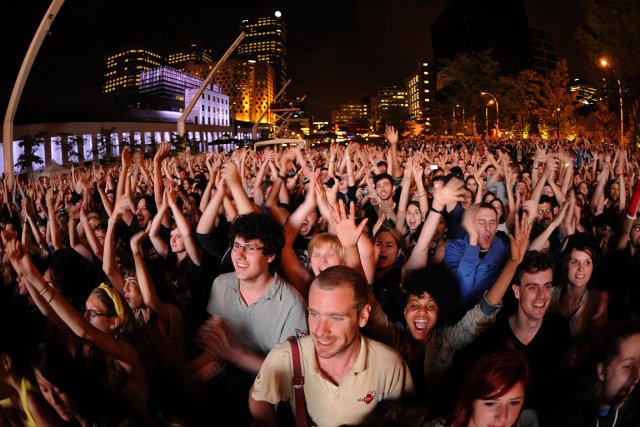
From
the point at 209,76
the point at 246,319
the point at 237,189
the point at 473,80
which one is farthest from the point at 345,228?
the point at 473,80

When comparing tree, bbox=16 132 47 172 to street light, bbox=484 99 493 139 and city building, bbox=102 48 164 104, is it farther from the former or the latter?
city building, bbox=102 48 164 104

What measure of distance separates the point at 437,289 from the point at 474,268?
1.04 m

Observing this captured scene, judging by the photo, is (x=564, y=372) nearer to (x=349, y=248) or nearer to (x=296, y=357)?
(x=349, y=248)

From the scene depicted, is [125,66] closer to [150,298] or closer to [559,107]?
[559,107]

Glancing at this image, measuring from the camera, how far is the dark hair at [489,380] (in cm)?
229

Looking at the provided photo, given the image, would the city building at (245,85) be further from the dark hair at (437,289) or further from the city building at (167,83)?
the dark hair at (437,289)

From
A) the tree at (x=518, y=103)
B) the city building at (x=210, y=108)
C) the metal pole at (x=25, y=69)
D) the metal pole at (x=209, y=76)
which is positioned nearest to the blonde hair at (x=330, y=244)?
the metal pole at (x=25, y=69)

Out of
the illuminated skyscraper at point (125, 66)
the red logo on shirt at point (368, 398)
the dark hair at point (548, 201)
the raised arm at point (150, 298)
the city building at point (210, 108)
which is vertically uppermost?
the illuminated skyscraper at point (125, 66)

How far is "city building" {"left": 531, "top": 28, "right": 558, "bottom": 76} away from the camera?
377 feet

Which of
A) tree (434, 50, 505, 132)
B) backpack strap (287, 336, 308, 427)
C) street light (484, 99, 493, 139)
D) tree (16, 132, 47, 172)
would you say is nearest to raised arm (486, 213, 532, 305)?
backpack strap (287, 336, 308, 427)

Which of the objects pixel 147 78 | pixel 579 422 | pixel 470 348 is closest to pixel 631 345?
pixel 579 422

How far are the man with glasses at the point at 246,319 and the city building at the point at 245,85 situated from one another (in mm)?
164430

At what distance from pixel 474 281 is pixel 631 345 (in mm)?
1545

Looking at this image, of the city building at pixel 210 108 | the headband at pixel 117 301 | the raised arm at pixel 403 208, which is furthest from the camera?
the city building at pixel 210 108
